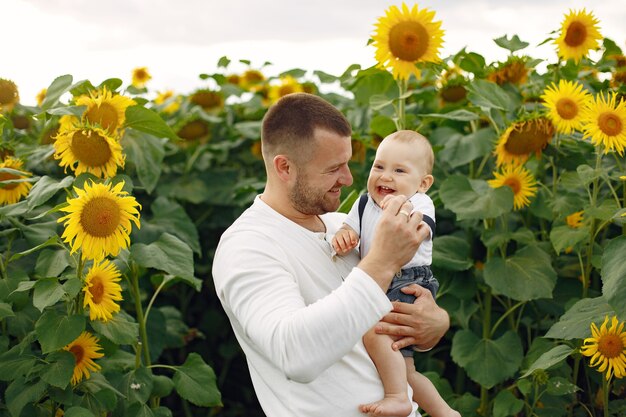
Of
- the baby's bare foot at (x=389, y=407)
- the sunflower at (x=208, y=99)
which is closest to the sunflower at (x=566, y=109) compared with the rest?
the baby's bare foot at (x=389, y=407)

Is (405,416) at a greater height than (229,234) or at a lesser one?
lesser

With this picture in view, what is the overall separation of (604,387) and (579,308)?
13.1 inches

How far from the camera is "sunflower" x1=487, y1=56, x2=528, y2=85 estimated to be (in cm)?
406

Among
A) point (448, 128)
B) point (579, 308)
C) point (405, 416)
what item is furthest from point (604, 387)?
point (448, 128)

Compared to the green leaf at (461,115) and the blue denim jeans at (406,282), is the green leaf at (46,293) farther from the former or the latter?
the green leaf at (461,115)

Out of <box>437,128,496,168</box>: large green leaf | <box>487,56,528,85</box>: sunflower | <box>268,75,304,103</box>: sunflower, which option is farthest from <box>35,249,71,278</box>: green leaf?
<box>268,75,304,103</box>: sunflower

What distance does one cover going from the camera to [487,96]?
3.60 metres

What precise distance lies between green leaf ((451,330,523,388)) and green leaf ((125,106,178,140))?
139 centimetres

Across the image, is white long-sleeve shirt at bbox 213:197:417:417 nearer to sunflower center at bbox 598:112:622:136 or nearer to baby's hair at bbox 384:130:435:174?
baby's hair at bbox 384:130:435:174

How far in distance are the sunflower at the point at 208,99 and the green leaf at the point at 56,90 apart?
6.32 ft

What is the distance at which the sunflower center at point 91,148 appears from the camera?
119 inches

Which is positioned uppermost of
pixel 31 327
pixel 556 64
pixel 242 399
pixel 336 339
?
pixel 556 64

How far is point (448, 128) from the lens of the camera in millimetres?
4078

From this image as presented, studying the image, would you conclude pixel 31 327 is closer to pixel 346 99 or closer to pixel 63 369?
pixel 63 369
